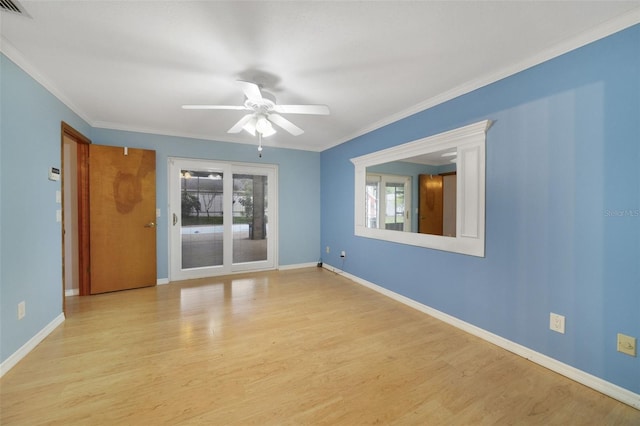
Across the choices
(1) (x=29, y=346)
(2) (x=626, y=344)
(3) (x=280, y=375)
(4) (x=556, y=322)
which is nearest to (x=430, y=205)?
(4) (x=556, y=322)

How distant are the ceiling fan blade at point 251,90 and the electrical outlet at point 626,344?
3.09 metres

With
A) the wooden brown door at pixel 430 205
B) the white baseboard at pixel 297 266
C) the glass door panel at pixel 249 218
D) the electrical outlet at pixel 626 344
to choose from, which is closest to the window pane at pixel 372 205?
the wooden brown door at pixel 430 205

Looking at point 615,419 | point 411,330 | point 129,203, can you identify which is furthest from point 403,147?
point 129,203

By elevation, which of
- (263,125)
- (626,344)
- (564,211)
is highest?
(263,125)

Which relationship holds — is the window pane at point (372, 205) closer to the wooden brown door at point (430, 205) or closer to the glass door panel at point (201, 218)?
the wooden brown door at point (430, 205)

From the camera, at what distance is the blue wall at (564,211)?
1.61 m

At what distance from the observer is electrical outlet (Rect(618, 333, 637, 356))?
1.59 metres

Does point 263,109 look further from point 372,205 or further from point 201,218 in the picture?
point 201,218

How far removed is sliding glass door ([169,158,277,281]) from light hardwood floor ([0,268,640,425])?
1539mm

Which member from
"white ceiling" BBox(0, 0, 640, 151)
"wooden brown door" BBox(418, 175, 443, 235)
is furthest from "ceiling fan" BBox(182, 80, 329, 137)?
"wooden brown door" BBox(418, 175, 443, 235)

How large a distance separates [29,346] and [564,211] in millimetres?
4433

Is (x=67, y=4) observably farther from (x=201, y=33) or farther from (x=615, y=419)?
(x=615, y=419)


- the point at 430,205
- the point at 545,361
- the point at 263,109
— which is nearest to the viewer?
the point at 545,361

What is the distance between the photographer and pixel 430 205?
2.95m
